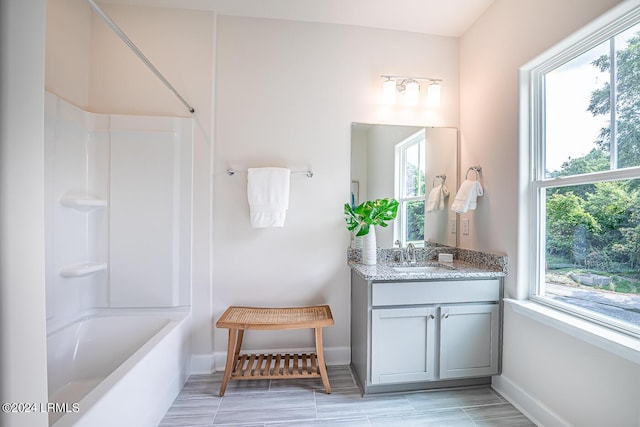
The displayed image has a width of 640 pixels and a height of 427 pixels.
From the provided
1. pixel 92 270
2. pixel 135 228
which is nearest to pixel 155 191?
pixel 135 228

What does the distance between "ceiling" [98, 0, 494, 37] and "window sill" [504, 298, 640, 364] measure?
6.90 feet

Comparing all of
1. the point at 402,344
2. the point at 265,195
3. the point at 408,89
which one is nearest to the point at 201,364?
the point at 265,195

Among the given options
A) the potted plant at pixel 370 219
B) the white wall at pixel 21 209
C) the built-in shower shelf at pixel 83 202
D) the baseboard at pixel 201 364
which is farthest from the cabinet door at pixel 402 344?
the built-in shower shelf at pixel 83 202

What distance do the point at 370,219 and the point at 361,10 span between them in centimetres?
156

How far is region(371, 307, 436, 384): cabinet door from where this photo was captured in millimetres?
1837

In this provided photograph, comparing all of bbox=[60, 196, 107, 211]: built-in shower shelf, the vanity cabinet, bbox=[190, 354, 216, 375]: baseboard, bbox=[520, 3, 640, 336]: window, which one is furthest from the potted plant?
bbox=[60, 196, 107, 211]: built-in shower shelf

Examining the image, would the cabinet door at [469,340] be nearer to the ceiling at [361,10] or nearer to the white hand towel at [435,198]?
the white hand towel at [435,198]

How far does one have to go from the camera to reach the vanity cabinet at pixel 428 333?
1.84 metres

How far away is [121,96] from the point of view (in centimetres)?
212

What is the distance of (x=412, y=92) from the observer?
2324 millimetres

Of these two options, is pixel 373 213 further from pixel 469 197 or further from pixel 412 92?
pixel 412 92

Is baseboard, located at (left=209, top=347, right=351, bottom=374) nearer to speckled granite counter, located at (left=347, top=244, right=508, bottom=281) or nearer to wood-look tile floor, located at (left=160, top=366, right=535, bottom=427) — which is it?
wood-look tile floor, located at (left=160, top=366, right=535, bottom=427)

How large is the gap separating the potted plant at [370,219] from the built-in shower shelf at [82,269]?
1812mm

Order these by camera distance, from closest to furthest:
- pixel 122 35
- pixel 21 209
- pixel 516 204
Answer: pixel 21 209 → pixel 122 35 → pixel 516 204
